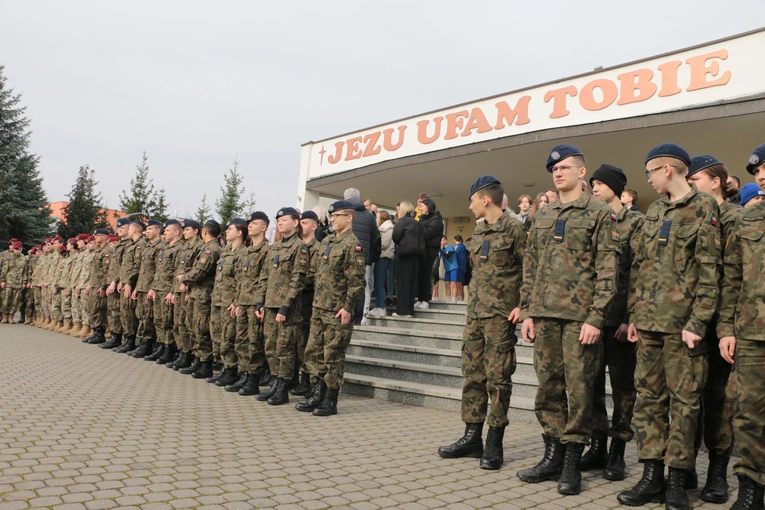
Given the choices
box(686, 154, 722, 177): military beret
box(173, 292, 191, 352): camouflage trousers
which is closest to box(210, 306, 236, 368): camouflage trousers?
box(173, 292, 191, 352): camouflage trousers

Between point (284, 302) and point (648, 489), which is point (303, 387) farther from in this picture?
point (648, 489)

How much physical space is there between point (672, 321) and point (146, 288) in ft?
26.6

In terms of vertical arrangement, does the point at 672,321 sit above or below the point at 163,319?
above

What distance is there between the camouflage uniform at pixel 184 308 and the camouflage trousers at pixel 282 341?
215 centimetres

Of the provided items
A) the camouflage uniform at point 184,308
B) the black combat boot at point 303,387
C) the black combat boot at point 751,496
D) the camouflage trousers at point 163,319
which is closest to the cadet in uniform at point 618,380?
the black combat boot at point 751,496

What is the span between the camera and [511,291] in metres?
4.40

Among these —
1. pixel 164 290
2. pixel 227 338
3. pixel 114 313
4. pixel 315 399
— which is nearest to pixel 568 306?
pixel 315 399

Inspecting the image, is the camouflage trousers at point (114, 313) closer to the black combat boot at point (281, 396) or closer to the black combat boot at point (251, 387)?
the black combat boot at point (251, 387)

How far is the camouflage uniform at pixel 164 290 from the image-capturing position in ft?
29.3

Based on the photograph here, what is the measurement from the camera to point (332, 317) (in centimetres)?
600

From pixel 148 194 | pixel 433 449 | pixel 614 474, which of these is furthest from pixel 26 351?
pixel 148 194

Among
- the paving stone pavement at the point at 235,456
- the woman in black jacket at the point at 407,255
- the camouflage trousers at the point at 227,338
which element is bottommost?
the paving stone pavement at the point at 235,456

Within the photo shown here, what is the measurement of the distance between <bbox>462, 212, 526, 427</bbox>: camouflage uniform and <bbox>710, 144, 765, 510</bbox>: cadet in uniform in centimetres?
140

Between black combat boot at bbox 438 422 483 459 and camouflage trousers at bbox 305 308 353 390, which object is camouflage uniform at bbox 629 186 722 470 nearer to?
black combat boot at bbox 438 422 483 459
